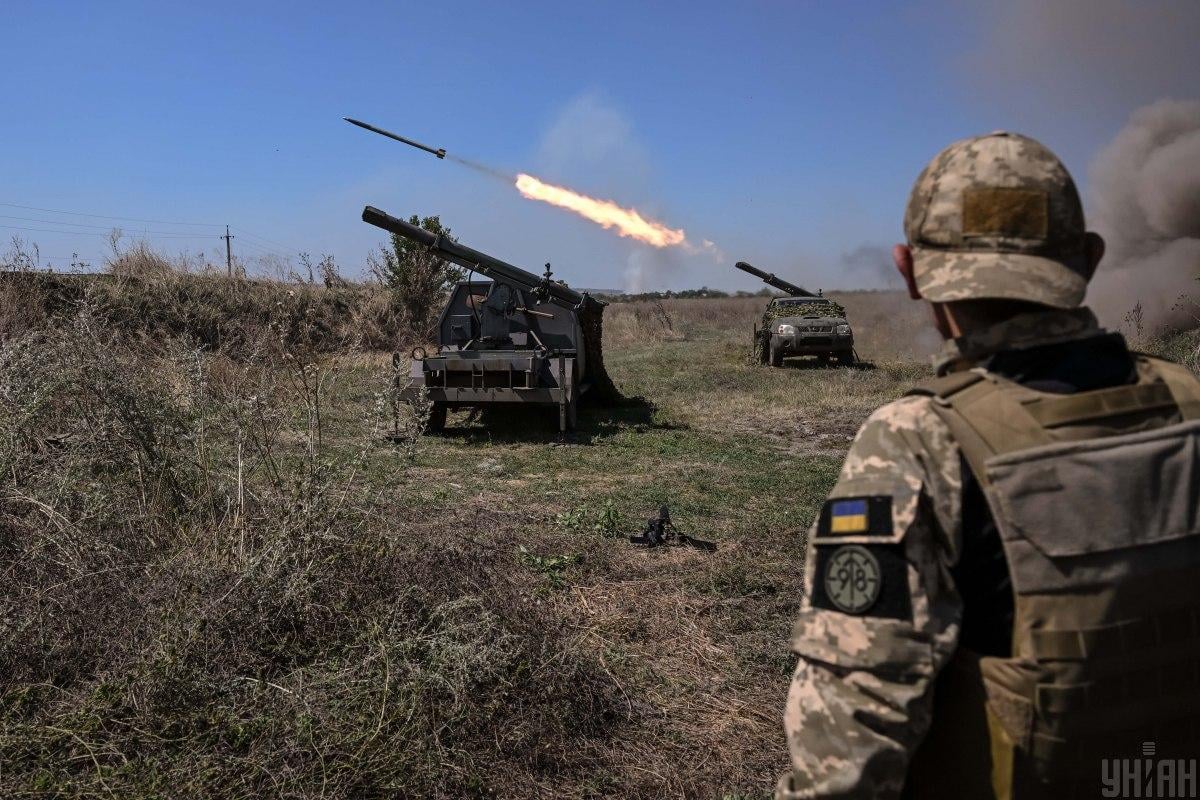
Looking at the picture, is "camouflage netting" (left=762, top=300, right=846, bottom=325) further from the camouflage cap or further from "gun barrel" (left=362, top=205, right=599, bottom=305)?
the camouflage cap

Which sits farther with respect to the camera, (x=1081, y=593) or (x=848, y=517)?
(x=848, y=517)

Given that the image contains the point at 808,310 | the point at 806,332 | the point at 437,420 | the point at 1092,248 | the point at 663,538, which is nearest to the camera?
the point at 1092,248

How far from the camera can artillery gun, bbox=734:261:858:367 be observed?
1962 centimetres

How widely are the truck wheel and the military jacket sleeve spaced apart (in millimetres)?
9755

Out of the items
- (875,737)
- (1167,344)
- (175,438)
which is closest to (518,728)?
(875,737)

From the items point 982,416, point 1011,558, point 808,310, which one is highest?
point 808,310

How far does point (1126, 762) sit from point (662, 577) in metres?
3.98

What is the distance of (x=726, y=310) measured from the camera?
44906 mm

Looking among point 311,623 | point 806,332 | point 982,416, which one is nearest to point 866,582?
point 982,416

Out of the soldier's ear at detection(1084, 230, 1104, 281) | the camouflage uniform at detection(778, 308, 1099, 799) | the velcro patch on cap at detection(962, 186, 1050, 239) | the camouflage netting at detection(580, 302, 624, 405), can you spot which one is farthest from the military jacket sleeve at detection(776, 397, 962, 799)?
the camouflage netting at detection(580, 302, 624, 405)

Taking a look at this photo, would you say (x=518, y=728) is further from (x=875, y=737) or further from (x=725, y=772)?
(x=875, y=737)

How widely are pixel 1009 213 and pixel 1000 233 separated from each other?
4 cm

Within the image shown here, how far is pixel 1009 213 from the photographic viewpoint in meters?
1.62

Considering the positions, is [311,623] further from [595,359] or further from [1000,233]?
[595,359]
